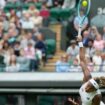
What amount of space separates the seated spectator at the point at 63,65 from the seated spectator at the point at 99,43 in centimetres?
71

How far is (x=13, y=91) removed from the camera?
12922 millimetres

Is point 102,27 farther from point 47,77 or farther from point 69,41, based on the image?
point 47,77

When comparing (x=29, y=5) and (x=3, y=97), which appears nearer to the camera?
(x=3, y=97)

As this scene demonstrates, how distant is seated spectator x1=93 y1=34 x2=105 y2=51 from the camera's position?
42.3 feet

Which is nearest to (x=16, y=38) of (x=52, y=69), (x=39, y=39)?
(x=39, y=39)

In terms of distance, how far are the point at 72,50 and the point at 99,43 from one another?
621mm

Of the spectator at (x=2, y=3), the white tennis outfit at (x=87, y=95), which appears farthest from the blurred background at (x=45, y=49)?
the white tennis outfit at (x=87, y=95)

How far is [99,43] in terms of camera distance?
12992 millimetres

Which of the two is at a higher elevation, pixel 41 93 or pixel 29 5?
pixel 29 5

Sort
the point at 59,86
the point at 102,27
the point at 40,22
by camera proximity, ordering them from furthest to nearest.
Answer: the point at 40,22
the point at 102,27
the point at 59,86

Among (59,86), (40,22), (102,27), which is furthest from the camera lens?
(40,22)

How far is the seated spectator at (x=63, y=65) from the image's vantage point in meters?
12.6

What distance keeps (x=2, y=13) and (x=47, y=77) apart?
3111mm

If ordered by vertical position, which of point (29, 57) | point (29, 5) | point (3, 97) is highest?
point (29, 5)
